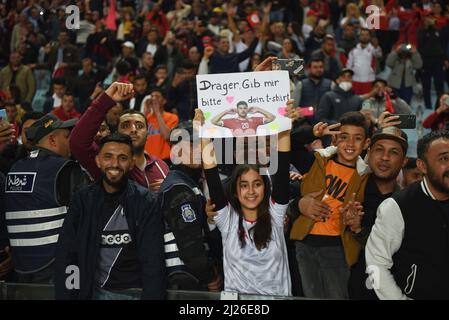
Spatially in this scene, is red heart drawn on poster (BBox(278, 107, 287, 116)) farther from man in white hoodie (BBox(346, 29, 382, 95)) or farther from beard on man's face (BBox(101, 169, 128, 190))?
man in white hoodie (BBox(346, 29, 382, 95))

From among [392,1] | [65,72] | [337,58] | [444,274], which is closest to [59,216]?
[444,274]

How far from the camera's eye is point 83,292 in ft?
13.3

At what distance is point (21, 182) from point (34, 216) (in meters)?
0.24

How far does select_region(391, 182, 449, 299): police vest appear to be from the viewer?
363cm

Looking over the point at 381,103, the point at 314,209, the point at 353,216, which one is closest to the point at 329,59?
the point at 381,103

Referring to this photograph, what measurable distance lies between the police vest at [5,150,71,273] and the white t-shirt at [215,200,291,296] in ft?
3.44

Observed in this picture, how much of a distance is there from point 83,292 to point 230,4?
13.1 m

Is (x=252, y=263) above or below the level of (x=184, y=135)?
below

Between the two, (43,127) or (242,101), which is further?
(43,127)

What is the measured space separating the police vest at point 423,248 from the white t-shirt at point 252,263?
2.57ft

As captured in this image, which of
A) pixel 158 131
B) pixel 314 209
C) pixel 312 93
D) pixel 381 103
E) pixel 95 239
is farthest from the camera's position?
pixel 312 93

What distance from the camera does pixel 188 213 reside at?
4.29 m

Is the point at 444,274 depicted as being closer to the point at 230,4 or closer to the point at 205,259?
the point at 205,259

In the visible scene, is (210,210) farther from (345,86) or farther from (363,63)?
(363,63)
